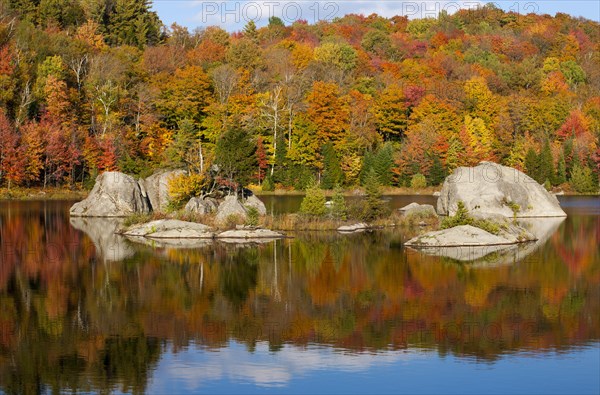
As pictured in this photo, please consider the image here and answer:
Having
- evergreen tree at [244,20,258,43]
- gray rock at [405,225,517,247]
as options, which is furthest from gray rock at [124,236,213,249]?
evergreen tree at [244,20,258,43]

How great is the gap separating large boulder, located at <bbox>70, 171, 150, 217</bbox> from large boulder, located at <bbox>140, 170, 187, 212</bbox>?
1.47 ft

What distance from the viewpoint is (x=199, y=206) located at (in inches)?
1700

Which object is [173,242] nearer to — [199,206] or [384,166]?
[199,206]

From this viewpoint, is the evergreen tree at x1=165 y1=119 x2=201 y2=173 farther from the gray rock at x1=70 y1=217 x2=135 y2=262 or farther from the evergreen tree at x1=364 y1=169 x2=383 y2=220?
the evergreen tree at x1=364 y1=169 x2=383 y2=220

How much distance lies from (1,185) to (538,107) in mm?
54710

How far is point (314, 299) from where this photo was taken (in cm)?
2514

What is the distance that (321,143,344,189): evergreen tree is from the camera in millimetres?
75000

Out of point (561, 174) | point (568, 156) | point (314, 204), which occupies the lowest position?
point (314, 204)

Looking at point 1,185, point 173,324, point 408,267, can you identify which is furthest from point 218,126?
point 173,324

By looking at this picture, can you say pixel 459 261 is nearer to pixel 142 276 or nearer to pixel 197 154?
pixel 142 276

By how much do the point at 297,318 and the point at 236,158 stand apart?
82.6 feet

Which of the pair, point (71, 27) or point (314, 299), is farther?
point (71, 27)

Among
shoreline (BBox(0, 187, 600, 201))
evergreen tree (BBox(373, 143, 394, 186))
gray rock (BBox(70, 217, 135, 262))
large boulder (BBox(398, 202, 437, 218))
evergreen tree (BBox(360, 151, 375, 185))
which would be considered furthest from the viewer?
evergreen tree (BBox(360, 151, 375, 185))

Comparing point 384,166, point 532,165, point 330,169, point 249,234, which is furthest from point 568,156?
→ point 249,234
